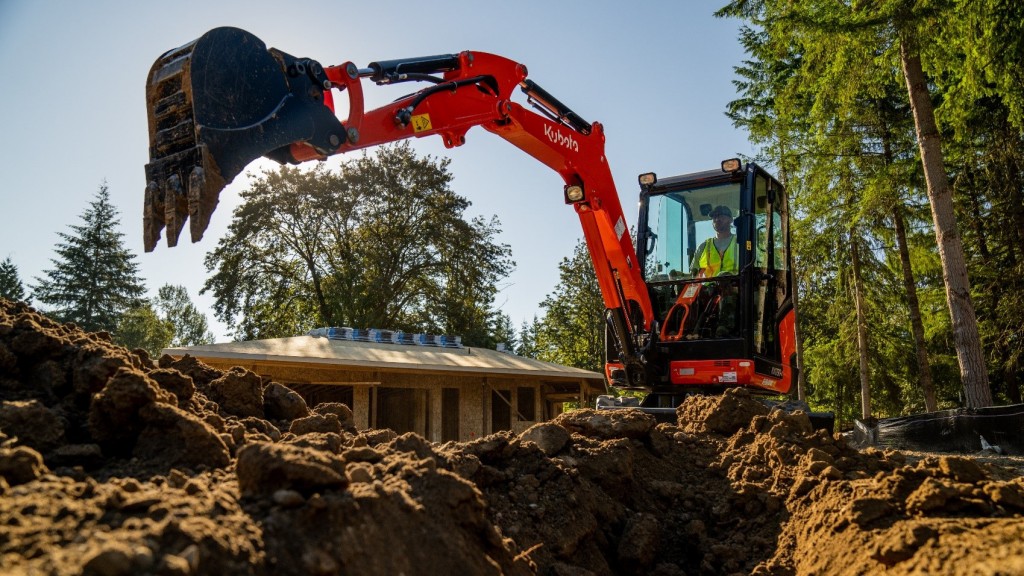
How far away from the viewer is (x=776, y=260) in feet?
28.4

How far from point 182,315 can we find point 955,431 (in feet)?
221

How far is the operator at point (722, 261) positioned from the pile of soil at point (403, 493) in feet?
10.2

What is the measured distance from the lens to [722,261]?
8.34 metres

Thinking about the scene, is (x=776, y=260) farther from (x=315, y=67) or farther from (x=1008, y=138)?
(x=1008, y=138)

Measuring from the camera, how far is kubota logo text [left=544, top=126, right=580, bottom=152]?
836 centimetres

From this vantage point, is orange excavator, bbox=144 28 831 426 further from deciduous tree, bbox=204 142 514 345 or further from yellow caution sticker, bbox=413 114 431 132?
deciduous tree, bbox=204 142 514 345

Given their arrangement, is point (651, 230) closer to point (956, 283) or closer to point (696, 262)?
point (696, 262)

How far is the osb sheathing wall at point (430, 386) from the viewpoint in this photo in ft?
48.9

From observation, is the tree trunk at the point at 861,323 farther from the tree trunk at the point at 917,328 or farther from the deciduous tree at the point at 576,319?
the deciduous tree at the point at 576,319

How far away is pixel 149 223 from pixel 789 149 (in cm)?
1758

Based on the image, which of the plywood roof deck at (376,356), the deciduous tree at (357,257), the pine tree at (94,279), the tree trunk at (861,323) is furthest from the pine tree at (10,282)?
the tree trunk at (861,323)

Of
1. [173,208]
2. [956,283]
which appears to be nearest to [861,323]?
[956,283]

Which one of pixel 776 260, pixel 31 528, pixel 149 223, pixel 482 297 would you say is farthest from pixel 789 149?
pixel 31 528

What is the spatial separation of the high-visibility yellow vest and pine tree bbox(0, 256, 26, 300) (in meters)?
43.6
